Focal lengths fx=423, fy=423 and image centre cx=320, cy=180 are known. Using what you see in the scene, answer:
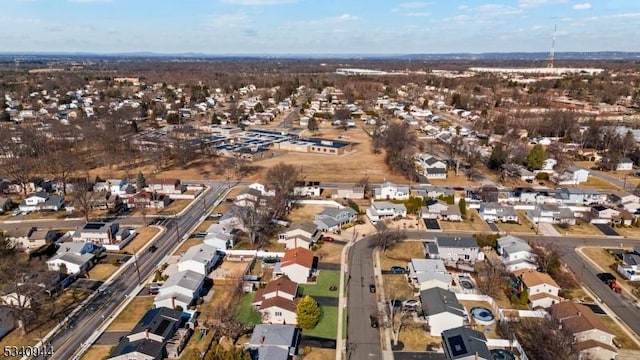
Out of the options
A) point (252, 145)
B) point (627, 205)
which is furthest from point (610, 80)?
point (252, 145)

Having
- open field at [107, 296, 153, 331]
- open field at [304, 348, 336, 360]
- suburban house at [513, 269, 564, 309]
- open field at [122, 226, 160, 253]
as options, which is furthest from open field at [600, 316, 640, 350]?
open field at [122, 226, 160, 253]

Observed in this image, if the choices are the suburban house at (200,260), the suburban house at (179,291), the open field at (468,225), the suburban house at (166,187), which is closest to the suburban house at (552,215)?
the open field at (468,225)

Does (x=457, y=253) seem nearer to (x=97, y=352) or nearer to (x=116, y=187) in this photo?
(x=97, y=352)

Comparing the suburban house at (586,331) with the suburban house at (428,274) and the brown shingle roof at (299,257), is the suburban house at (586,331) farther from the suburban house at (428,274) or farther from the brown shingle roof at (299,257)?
the brown shingle roof at (299,257)

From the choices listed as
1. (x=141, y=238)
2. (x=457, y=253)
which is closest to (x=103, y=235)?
(x=141, y=238)

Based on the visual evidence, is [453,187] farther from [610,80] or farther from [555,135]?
[610,80]

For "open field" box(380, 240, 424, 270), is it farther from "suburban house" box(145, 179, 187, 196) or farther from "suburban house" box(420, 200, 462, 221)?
"suburban house" box(145, 179, 187, 196)
